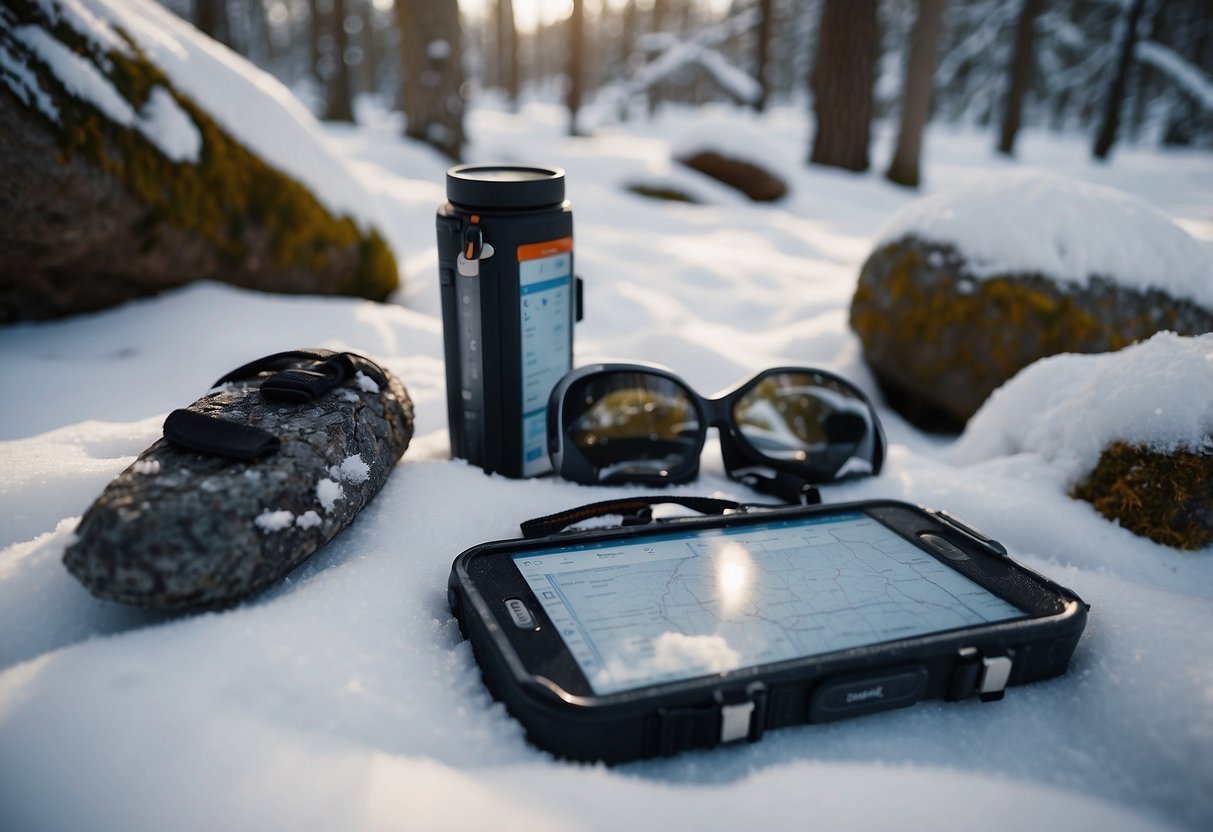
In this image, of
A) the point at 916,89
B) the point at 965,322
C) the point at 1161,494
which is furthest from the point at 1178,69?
the point at 1161,494

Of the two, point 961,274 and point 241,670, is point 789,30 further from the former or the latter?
point 241,670

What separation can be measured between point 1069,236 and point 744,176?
15.9 ft

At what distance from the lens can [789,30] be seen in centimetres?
3219

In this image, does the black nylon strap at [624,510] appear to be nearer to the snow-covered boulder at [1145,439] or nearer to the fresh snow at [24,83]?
the snow-covered boulder at [1145,439]

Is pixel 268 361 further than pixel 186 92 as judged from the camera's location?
No

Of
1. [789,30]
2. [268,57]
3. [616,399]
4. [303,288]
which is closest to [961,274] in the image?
[616,399]

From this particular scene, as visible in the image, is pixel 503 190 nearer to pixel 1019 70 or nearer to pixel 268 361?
pixel 268 361

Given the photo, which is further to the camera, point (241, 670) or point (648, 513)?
point (648, 513)

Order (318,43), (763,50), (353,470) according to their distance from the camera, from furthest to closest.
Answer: (318,43)
(763,50)
(353,470)

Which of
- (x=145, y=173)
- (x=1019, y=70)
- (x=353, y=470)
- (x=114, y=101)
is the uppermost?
(x=1019, y=70)

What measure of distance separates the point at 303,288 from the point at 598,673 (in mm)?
2567

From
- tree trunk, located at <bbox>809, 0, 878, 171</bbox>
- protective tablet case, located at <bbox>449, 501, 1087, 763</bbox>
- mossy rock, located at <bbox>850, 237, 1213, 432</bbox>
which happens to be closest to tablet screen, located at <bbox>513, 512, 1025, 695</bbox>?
protective tablet case, located at <bbox>449, 501, 1087, 763</bbox>

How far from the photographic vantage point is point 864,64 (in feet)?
26.9

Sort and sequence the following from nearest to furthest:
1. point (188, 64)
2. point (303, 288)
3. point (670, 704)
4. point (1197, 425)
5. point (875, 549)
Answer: point (670, 704) < point (875, 549) < point (1197, 425) < point (188, 64) < point (303, 288)
